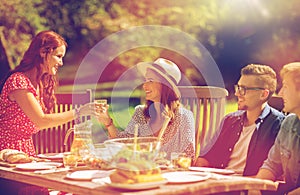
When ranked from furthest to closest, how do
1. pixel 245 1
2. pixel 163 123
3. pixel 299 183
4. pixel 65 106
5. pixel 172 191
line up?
pixel 245 1
pixel 65 106
pixel 163 123
pixel 299 183
pixel 172 191

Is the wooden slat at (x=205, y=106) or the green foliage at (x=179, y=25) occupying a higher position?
the green foliage at (x=179, y=25)

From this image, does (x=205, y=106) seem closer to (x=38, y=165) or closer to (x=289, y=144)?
(x=289, y=144)

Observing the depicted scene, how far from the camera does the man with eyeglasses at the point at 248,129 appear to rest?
3541 mm

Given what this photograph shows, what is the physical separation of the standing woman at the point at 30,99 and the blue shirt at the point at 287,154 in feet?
3.64

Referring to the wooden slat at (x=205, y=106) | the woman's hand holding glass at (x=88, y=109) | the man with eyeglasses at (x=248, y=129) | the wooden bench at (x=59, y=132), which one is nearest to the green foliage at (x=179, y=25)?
the wooden bench at (x=59, y=132)

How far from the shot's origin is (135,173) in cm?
253

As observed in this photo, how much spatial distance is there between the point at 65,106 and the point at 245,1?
333 centimetres

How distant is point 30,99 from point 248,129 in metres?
1.35

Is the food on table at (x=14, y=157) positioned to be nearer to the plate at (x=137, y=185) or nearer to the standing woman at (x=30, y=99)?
the standing woman at (x=30, y=99)

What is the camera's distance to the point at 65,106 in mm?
4625

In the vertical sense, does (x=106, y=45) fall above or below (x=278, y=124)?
above

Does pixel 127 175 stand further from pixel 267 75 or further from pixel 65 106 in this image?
pixel 65 106

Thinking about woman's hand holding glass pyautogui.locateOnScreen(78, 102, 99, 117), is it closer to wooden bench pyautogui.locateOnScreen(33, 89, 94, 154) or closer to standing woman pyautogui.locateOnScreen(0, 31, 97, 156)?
standing woman pyautogui.locateOnScreen(0, 31, 97, 156)

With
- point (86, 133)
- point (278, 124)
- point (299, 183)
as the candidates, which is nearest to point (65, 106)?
point (86, 133)
